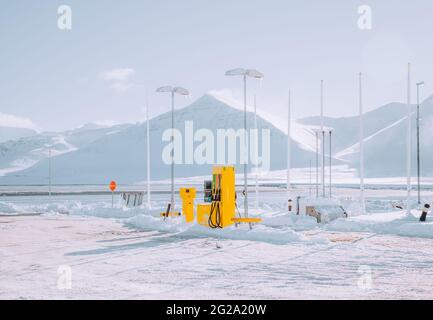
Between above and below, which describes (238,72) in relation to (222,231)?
above

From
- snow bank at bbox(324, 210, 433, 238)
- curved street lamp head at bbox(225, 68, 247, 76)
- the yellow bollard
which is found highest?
curved street lamp head at bbox(225, 68, 247, 76)

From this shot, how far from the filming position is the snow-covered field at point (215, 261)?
956 centimetres

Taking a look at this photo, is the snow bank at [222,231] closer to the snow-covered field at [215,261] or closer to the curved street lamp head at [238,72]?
the snow-covered field at [215,261]

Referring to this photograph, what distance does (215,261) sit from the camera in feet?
42.6

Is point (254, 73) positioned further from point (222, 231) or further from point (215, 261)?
point (215, 261)

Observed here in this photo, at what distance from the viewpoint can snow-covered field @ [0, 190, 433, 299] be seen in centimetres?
956

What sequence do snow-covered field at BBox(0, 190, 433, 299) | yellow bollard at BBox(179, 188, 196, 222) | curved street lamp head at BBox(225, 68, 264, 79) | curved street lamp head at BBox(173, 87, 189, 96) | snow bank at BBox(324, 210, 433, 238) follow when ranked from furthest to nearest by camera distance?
curved street lamp head at BBox(173, 87, 189, 96) → yellow bollard at BBox(179, 188, 196, 222) → curved street lamp head at BBox(225, 68, 264, 79) → snow bank at BBox(324, 210, 433, 238) → snow-covered field at BBox(0, 190, 433, 299)

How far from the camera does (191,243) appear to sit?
54.7ft

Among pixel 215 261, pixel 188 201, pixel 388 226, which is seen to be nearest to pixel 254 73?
pixel 188 201

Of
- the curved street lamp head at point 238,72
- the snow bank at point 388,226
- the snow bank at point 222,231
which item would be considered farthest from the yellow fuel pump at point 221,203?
the snow bank at point 388,226

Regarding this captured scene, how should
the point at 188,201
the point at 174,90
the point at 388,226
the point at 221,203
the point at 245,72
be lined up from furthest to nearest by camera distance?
the point at 174,90
the point at 188,201
the point at 388,226
the point at 245,72
the point at 221,203

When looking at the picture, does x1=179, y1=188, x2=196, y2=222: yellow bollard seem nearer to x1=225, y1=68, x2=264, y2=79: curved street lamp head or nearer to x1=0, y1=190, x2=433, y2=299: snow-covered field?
x1=0, y1=190, x2=433, y2=299: snow-covered field

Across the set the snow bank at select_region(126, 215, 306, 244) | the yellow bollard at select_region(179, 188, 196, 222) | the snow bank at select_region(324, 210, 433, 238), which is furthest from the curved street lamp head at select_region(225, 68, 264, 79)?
the snow bank at select_region(324, 210, 433, 238)
